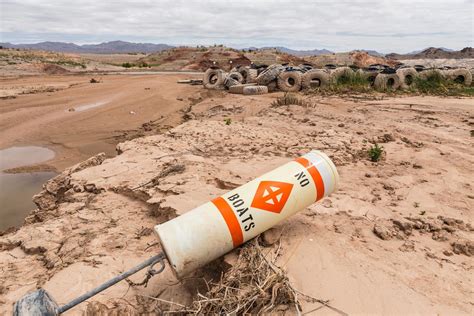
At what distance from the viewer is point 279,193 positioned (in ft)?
8.97

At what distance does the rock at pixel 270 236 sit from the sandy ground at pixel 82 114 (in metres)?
4.98

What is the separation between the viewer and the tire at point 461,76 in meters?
12.1

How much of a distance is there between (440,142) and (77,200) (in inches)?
224

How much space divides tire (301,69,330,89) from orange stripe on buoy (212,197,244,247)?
9093 mm

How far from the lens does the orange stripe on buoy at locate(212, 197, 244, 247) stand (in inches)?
100

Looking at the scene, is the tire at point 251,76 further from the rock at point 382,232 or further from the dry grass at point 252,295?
the dry grass at point 252,295

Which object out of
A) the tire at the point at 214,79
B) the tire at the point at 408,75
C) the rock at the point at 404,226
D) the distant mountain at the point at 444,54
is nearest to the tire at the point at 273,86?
the tire at the point at 214,79

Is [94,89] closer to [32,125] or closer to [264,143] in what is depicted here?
[32,125]

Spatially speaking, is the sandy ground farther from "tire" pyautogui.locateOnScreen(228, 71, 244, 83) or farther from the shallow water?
"tire" pyautogui.locateOnScreen(228, 71, 244, 83)

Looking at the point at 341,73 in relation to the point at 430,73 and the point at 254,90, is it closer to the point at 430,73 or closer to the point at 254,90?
the point at 254,90

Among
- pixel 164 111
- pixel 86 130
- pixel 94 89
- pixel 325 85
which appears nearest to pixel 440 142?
pixel 325 85

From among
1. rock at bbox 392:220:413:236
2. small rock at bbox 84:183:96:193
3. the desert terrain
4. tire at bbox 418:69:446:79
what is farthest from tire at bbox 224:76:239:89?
rock at bbox 392:220:413:236

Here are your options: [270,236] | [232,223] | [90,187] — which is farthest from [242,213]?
[90,187]

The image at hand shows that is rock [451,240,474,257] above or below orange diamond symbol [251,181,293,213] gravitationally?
below
